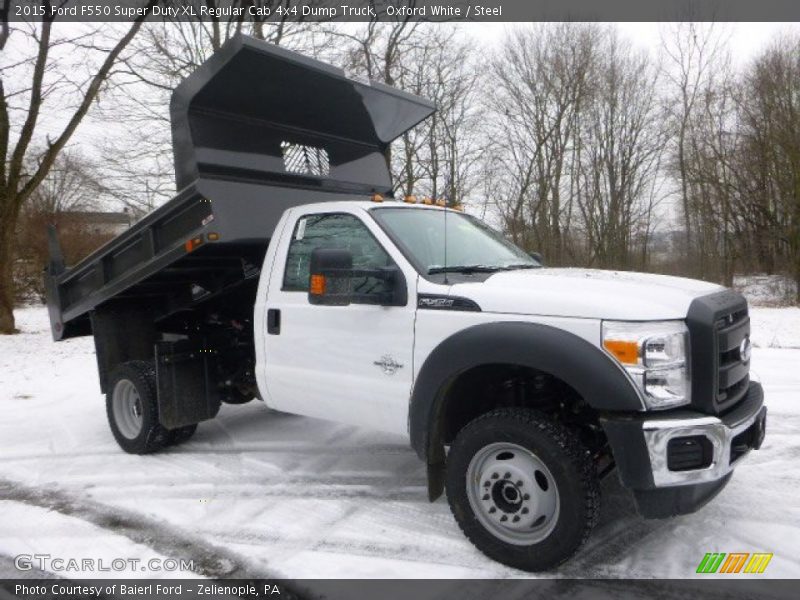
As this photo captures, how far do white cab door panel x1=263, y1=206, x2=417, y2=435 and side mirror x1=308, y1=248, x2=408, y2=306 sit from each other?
A: 0.20 feet

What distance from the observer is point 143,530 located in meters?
3.92

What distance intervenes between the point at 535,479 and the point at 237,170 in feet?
10.6

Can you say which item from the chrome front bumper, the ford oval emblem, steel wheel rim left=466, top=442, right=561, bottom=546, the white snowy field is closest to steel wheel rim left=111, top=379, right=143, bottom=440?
the white snowy field

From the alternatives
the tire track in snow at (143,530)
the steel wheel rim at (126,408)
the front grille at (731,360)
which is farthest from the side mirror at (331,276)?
the steel wheel rim at (126,408)

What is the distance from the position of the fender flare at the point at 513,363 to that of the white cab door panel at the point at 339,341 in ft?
0.65

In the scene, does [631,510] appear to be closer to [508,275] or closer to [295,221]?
[508,275]

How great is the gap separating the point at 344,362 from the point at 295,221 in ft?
3.86

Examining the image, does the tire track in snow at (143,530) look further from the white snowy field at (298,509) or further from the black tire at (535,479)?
the black tire at (535,479)

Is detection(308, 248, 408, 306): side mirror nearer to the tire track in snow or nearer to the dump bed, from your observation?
the dump bed

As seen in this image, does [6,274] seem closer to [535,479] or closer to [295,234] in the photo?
[295,234]

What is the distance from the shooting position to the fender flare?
118 inches

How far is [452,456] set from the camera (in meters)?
3.50

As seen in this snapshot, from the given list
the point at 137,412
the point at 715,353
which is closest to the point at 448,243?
the point at 715,353

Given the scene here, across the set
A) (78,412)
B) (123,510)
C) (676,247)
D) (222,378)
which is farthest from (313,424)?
(676,247)
